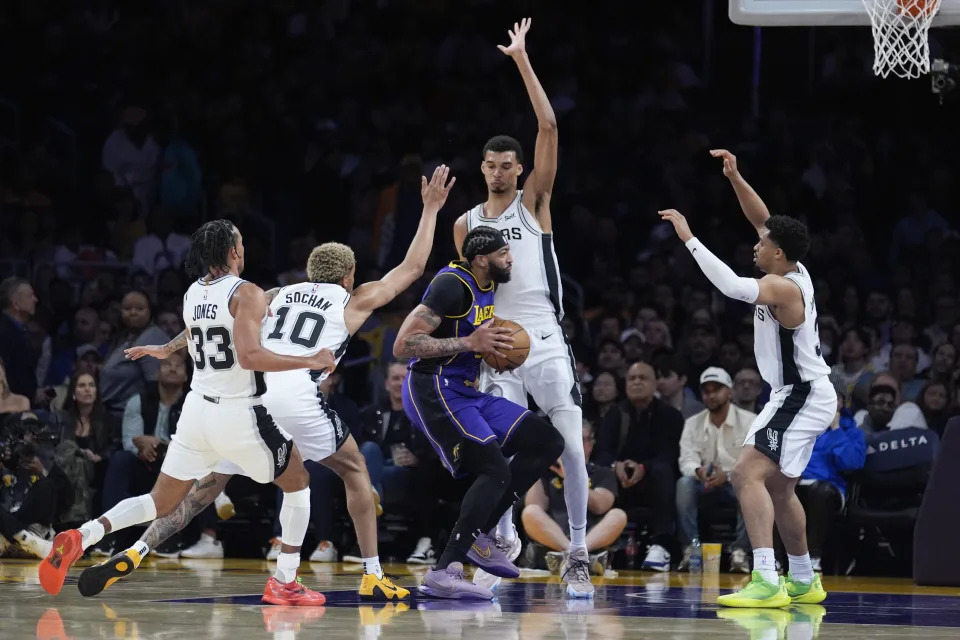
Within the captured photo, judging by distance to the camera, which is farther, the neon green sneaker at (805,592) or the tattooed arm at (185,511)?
the neon green sneaker at (805,592)

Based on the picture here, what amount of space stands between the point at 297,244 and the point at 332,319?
7.17 meters

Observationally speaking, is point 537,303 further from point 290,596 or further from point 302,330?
point 290,596

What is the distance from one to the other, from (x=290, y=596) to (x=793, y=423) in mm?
3055

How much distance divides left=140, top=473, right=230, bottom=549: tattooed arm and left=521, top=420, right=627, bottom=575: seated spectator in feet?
11.0

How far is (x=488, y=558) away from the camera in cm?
851

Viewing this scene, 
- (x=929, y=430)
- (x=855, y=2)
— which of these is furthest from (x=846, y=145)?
(x=855, y=2)

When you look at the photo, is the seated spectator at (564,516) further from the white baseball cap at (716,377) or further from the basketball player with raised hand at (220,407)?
Result: the basketball player with raised hand at (220,407)

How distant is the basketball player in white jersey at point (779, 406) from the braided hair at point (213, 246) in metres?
2.53

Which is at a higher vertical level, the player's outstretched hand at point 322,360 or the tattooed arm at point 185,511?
the player's outstretched hand at point 322,360

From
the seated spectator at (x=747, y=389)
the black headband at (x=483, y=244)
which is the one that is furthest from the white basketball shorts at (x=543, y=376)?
the seated spectator at (x=747, y=389)

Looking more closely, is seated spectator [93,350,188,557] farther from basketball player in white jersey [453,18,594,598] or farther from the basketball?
the basketball

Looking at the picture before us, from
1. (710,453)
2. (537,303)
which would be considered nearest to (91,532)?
(537,303)

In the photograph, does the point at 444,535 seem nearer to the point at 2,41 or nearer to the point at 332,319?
the point at 332,319

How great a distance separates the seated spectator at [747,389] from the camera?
1241 cm
